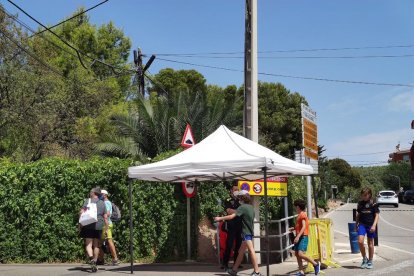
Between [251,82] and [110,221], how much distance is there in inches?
173

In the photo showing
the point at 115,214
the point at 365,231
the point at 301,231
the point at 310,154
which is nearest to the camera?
the point at 301,231

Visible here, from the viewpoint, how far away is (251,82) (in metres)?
11.8

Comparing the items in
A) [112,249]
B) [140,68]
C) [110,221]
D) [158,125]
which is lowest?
[112,249]

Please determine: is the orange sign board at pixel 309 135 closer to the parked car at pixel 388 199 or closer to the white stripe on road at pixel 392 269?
the white stripe on road at pixel 392 269

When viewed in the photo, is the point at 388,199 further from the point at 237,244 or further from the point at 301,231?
the point at 301,231

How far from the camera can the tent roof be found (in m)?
9.41

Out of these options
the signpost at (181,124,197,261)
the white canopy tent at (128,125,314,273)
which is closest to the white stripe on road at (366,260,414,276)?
the white canopy tent at (128,125,314,273)

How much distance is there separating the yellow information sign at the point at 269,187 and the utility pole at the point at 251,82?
0.19 meters

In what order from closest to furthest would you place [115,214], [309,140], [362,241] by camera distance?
[362,241]
[115,214]
[309,140]

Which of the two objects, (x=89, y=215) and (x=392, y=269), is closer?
(x=392, y=269)

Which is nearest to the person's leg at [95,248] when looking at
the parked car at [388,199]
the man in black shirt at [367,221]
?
the man in black shirt at [367,221]

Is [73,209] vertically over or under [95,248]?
over

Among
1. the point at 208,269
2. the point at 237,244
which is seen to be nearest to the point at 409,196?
the point at 208,269

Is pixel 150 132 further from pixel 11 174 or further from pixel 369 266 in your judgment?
pixel 369 266
